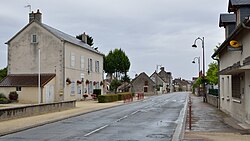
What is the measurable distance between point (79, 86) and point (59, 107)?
67.4 feet

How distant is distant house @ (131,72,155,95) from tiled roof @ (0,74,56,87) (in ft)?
221

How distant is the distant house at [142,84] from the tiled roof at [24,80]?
67.2 m

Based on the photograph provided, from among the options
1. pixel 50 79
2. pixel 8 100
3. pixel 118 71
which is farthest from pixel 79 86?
pixel 118 71

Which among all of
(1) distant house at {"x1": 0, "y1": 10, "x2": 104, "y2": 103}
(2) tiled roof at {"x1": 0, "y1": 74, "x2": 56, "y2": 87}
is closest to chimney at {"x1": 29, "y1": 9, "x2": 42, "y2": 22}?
(1) distant house at {"x1": 0, "y1": 10, "x2": 104, "y2": 103}

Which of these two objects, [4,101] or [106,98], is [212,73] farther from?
[4,101]

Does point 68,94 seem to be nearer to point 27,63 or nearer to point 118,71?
point 27,63

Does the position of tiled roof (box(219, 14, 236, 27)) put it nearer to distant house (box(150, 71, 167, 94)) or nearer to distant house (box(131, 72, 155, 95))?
distant house (box(131, 72, 155, 95))

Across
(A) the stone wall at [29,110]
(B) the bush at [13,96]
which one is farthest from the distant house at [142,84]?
(A) the stone wall at [29,110]

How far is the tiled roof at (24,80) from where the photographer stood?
1568 inches

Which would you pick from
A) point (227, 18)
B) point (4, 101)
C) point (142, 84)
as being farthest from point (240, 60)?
point (142, 84)

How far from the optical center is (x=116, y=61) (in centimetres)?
8831

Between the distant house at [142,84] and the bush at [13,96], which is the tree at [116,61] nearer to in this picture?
the distant house at [142,84]

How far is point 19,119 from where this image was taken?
790 inches

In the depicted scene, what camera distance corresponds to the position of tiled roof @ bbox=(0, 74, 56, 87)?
1568 inches
